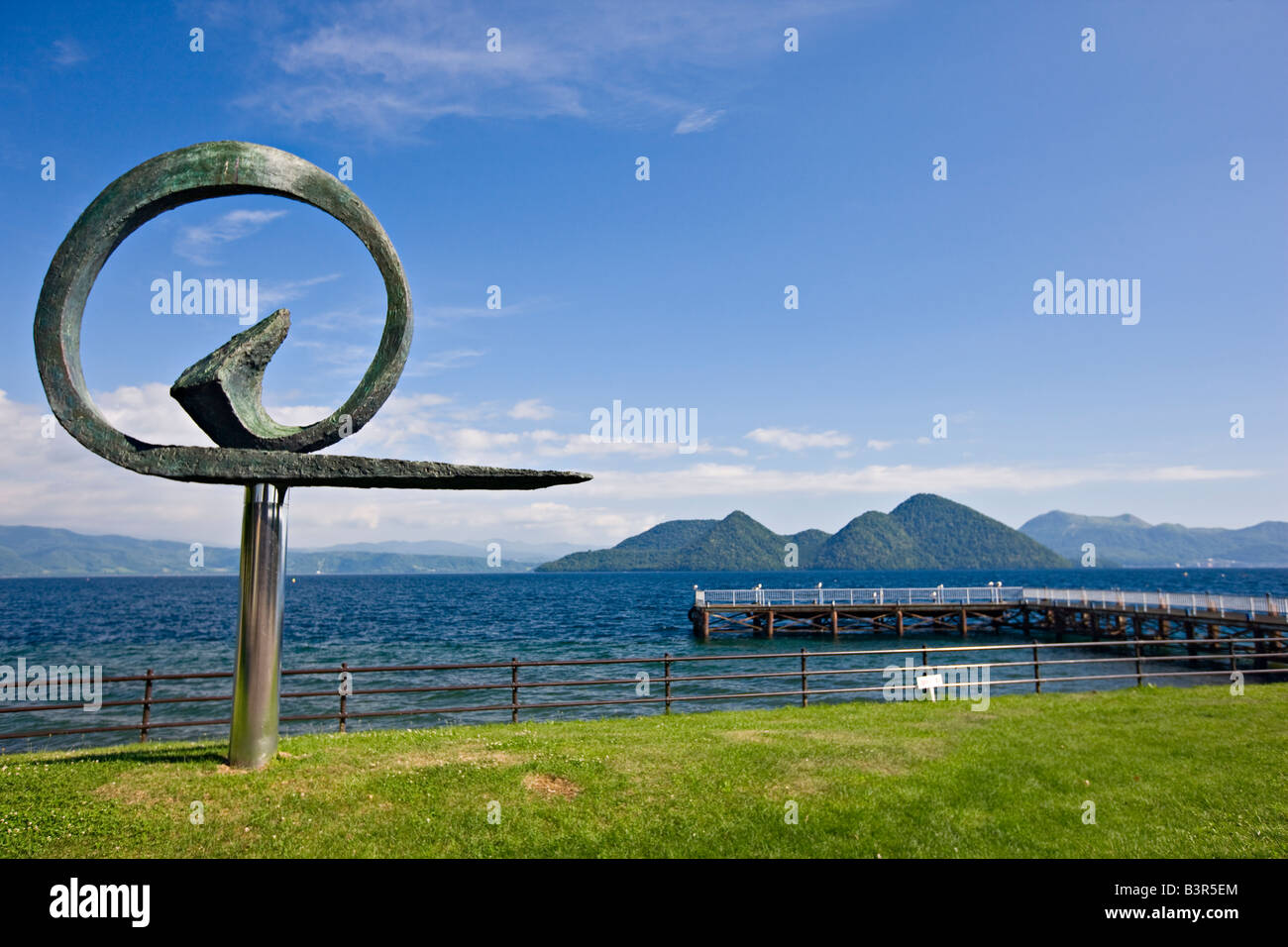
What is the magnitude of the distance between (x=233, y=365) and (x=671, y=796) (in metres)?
6.59

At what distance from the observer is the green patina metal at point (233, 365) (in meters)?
7.92

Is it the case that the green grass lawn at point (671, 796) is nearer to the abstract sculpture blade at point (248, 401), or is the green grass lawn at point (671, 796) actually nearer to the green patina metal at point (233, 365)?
the abstract sculpture blade at point (248, 401)

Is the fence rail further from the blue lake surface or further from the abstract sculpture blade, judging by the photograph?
the abstract sculpture blade

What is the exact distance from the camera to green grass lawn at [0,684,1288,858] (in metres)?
6.66

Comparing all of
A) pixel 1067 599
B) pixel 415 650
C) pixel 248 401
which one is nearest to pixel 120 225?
pixel 248 401

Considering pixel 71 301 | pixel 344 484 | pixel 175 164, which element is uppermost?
pixel 175 164

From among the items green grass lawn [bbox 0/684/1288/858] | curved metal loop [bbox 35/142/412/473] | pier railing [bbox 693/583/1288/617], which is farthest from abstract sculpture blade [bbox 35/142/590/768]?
pier railing [bbox 693/583/1288/617]

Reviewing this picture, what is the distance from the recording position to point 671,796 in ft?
25.2

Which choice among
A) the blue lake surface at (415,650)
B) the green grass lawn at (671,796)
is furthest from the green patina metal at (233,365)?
the blue lake surface at (415,650)
